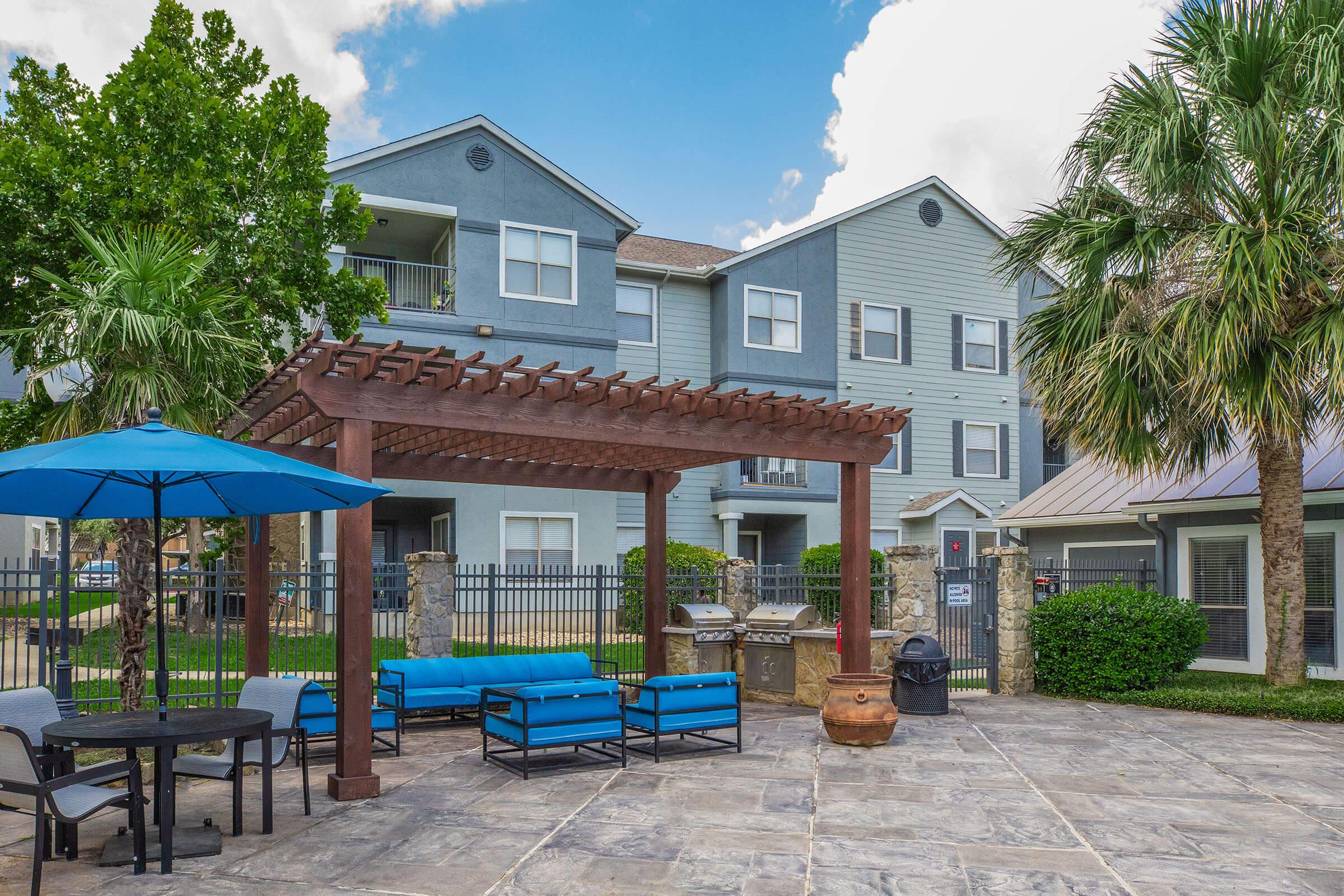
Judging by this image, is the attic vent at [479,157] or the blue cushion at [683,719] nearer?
the blue cushion at [683,719]

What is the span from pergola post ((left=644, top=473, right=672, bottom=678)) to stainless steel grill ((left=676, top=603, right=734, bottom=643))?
250 millimetres

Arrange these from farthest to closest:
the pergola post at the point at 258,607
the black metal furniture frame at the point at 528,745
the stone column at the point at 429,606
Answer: the stone column at the point at 429,606
the pergola post at the point at 258,607
the black metal furniture frame at the point at 528,745

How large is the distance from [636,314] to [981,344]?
9970 mm

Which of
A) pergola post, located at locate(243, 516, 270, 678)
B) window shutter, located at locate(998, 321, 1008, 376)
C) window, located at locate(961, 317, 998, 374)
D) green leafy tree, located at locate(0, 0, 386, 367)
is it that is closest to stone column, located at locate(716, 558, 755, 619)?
pergola post, located at locate(243, 516, 270, 678)

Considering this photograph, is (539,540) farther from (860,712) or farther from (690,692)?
(860,712)

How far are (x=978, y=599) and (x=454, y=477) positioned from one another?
7.65 meters

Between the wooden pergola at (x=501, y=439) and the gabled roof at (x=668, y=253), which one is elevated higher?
the gabled roof at (x=668, y=253)

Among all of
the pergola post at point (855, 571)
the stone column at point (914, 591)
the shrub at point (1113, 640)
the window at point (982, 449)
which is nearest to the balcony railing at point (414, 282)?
the stone column at point (914, 591)

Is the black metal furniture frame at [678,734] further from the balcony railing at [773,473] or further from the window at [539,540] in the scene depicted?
the balcony railing at [773,473]

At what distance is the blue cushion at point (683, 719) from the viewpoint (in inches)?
360

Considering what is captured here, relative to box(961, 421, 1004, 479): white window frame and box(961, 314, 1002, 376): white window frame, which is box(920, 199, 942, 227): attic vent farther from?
box(961, 421, 1004, 479): white window frame

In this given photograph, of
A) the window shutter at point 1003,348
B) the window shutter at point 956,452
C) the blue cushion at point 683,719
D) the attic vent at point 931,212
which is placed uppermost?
the attic vent at point 931,212

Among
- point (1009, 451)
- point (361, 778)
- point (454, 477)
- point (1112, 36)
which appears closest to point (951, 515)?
point (1009, 451)

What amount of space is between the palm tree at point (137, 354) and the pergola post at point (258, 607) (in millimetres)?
873
